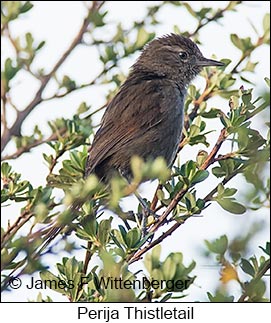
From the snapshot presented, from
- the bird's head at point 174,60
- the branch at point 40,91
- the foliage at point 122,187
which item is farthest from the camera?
the bird's head at point 174,60

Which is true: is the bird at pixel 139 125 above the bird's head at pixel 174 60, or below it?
below

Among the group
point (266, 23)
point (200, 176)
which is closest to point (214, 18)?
point (266, 23)

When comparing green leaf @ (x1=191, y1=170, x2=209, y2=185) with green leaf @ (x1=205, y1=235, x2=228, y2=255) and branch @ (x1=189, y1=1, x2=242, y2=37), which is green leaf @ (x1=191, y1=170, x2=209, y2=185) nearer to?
green leaf @ (x1=205, y1=235, x2=228, y2=255)

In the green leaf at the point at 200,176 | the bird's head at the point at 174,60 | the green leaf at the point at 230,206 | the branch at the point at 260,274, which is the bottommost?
the branch at the point at 260,274

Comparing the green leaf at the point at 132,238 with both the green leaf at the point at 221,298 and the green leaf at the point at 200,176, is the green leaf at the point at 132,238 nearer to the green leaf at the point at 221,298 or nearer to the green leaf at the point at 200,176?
the green leaf at the point at 200,176

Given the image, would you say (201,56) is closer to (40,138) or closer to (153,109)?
(153,109)

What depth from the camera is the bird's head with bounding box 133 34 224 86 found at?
6238 millimetres

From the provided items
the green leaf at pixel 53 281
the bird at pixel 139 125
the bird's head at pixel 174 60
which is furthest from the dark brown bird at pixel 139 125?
the green leaf at pixel 53 281

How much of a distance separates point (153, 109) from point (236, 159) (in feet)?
7.94

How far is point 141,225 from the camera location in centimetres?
369

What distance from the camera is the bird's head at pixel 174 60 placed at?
246 inches

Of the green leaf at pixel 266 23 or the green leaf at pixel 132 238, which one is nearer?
the green leaf at pixel 132 238

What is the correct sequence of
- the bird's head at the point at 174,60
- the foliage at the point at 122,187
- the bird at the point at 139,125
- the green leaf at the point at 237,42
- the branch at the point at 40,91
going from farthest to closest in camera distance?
the bird's head at the point at 174,60 < the bird at the point at 139,125 < the green leaf at the point at 237,42 < the branch at the point at 40,91 < the foliage at the point at 122,187

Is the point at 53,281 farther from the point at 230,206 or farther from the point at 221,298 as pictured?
the point at 221,298
